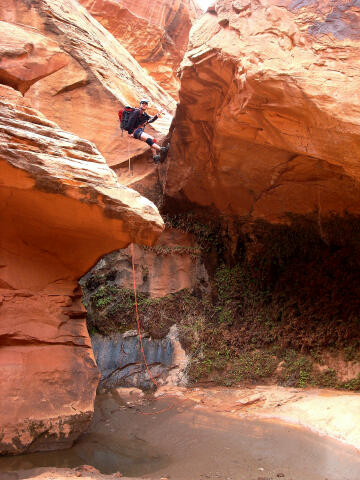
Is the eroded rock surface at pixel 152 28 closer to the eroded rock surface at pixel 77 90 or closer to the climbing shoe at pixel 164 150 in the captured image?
the eroded rock surface at pixel 77 90

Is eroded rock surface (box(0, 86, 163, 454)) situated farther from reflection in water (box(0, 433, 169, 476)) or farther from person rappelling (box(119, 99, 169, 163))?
person rappelling (box(119, 99, 169, 163))

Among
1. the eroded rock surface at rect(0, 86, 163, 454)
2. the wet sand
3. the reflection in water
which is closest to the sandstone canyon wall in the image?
the eroded rock surface at rect(0, 86, 163, 454)

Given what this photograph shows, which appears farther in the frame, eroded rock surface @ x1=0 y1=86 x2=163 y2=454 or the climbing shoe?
the climbing shoe

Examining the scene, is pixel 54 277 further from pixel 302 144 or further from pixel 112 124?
pixel 112 124

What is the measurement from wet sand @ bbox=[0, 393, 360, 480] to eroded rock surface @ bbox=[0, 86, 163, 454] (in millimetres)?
486

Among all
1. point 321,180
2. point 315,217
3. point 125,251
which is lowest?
point 125,251

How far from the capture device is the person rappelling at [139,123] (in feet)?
29.6

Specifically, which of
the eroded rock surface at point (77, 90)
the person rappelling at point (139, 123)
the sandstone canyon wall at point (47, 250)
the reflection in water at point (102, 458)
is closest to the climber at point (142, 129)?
the person rappelling at point (139, 123)

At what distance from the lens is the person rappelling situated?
903 centimetres

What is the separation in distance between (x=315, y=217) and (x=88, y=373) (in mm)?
5147

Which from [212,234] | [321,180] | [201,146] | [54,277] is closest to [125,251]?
[212,234]

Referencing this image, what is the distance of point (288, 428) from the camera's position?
5629 millimetres

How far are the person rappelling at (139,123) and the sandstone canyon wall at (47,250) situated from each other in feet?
10.3

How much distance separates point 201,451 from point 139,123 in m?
6.77
